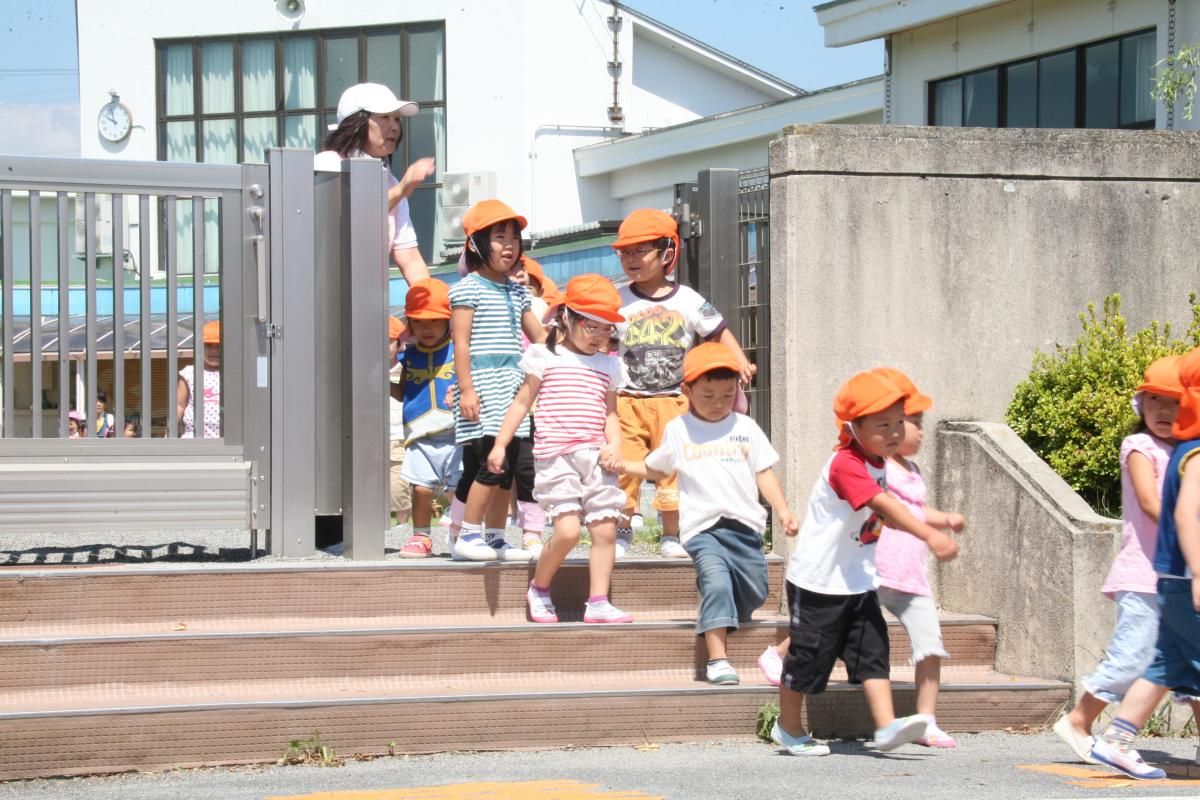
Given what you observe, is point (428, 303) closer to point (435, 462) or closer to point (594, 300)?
point (435, 462)

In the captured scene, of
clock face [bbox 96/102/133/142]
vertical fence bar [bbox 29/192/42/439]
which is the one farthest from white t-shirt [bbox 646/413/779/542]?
clock face [bbox 96/102/133/142]

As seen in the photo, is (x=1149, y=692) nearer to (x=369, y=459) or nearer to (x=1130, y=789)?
(x=1130, y=789)

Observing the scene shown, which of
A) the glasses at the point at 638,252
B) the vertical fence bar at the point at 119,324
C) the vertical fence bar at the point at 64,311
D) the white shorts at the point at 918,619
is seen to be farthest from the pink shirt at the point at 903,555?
the vertical fence bar at the point at 64,311

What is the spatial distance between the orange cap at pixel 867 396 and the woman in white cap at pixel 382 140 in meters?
2.89

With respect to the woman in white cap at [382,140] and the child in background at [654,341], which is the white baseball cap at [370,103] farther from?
the child in background at [654,341]

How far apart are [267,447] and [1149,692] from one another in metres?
4.19

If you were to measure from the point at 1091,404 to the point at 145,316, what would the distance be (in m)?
4.69

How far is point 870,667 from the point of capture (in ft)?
20.1

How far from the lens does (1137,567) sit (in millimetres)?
5977

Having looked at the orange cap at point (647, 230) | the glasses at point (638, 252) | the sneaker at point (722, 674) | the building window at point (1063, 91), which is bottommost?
the sneaker at point (722, 674)

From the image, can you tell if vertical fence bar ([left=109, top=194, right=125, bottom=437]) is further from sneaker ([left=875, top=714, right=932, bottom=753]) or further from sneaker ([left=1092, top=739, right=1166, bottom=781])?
sneaker ([left=1092, top=739, right=1166, bottom=781])

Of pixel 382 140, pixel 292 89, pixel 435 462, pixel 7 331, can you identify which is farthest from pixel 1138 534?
pixel 292 89

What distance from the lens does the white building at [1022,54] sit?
54.9ft

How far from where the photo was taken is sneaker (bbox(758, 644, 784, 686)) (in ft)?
21.1
